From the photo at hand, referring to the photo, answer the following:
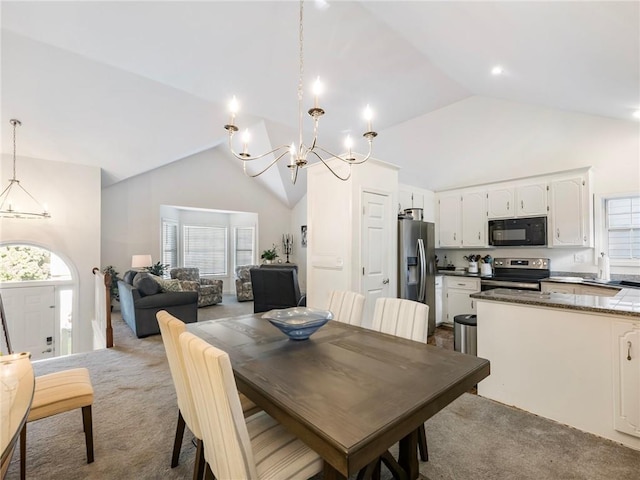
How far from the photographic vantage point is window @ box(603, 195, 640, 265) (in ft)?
12.0

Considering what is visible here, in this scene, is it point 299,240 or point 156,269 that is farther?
point 299,240

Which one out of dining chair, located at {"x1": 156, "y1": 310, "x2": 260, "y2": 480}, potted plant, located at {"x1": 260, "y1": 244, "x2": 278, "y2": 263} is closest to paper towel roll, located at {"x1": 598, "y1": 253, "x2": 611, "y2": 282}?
dining chair, located at {"x1": 156, "y1": 310, "x2": 260, "y2": 480}

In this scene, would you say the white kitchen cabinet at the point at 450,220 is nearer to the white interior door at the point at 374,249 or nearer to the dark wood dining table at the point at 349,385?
the white interior door at the point at 374,249

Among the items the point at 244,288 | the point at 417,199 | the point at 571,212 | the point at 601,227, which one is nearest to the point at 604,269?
the point at 601,227

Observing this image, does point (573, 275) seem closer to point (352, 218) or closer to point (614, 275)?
point (614, 275)

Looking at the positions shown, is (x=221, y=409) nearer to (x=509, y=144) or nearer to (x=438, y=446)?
(x=438, y=446)

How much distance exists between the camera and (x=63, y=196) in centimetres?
475

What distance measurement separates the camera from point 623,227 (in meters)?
3.72

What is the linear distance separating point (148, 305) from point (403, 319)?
3.83 metres

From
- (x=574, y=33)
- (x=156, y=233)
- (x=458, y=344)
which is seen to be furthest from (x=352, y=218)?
(x=156, y=233)

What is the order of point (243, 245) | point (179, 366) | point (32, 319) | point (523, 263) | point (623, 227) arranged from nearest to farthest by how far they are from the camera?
point (179, 366) → point (623, 227) → point (523, 263) → point (32, 319) → point (243, 245)

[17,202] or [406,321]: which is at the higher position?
[17,202]

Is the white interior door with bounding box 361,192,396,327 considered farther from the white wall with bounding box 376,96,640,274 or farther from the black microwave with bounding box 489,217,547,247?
the black microwave with bounding box 489,217,547,247

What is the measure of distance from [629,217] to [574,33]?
10.9 ft
